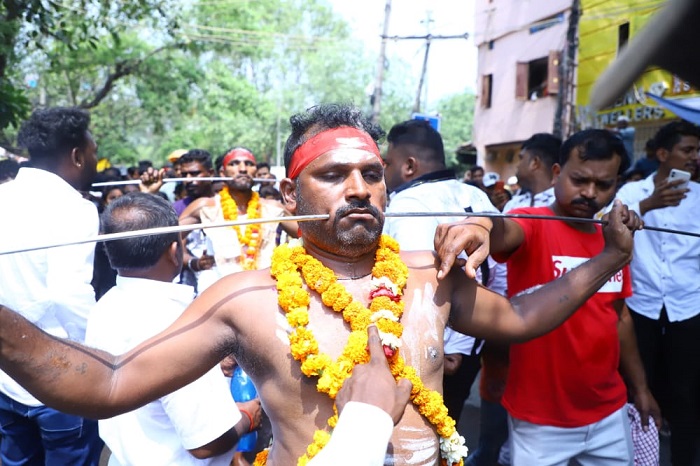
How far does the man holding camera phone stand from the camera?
4.65 meters

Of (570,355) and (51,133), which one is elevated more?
(51,133)

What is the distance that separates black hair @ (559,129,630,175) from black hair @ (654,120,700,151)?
166 cm

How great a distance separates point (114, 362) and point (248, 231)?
381cm

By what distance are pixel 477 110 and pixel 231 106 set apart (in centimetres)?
1433

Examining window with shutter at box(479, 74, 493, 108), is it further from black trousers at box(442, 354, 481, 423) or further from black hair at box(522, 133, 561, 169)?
black trousers at box(442, 354, 481, 423)

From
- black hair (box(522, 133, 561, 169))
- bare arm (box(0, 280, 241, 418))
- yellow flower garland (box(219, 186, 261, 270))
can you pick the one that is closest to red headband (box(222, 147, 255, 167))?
yellow flower garland (box(219, 186, 261, 270))

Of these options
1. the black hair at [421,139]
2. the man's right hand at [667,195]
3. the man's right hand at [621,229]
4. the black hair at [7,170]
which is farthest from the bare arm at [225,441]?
the black hair at [7,170]

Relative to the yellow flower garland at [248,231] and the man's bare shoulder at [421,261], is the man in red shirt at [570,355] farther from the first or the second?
the yellow flower garland at [248,231]

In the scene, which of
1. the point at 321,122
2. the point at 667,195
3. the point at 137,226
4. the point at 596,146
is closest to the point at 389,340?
the point at 321,122

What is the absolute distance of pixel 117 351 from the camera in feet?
8.50

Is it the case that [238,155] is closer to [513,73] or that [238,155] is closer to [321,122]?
[321,122]

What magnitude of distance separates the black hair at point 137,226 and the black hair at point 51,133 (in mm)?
1005

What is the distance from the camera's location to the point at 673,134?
504cm

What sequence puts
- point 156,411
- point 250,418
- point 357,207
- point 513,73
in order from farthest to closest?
1. point 513,73
2. point 250,418
3. point 156,411
4. point 357,207
